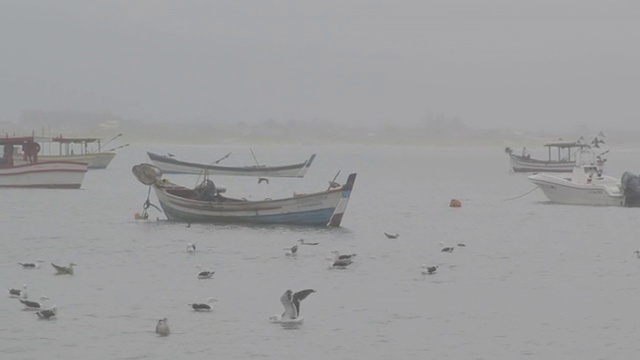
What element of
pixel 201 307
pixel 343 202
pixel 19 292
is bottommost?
pixel 201 307

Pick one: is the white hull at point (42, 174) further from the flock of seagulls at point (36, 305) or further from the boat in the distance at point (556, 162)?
the flock of seagulls at point (36, 305)

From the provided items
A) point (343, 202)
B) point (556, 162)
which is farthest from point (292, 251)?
point (556, 162)

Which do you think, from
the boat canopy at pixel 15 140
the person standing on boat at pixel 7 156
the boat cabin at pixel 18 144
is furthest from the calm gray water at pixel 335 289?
the person standing on boat at pixel 7 156

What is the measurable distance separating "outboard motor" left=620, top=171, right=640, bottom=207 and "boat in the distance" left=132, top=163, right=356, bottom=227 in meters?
20.8

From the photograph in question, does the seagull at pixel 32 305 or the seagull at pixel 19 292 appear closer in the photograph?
the seagull at pixel 32 305

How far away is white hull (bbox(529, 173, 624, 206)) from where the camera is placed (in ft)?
221

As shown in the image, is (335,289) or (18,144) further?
(18,144)

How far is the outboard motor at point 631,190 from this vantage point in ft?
215

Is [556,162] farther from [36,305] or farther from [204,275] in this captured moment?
[36,305]

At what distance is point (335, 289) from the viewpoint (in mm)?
33250

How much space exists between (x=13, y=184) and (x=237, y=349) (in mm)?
53525

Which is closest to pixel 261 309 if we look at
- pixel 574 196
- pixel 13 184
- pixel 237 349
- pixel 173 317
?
pixel 173 317

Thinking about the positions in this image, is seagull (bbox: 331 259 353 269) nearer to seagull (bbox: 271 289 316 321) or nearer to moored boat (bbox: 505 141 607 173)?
seagull (bbox: 271 289 316 321)

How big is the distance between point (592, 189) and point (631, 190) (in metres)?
2.40
